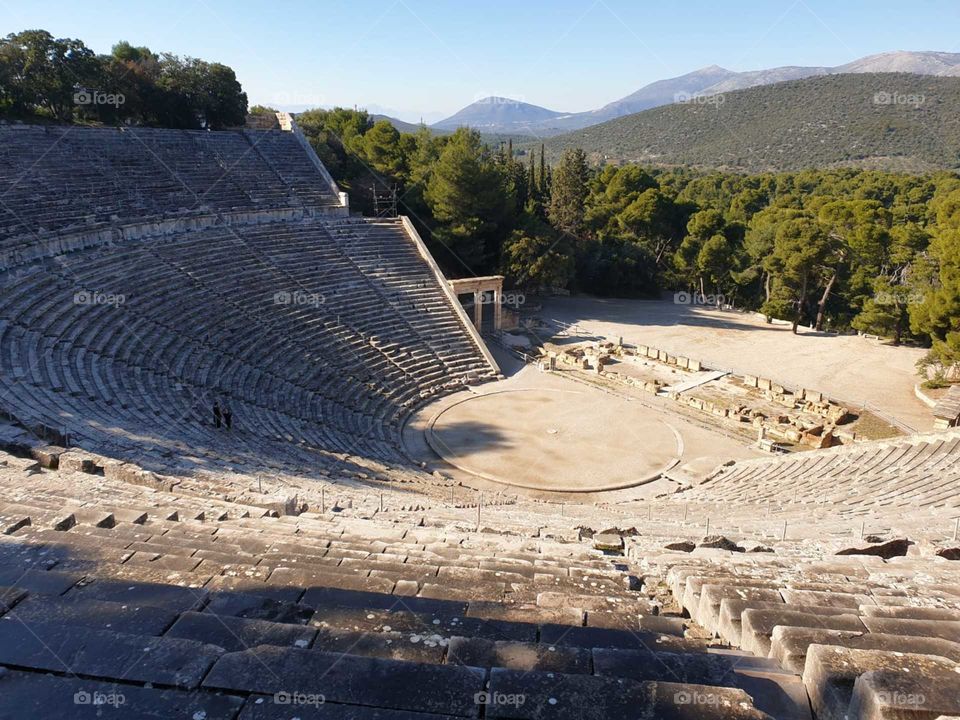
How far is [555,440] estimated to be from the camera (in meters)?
16.6

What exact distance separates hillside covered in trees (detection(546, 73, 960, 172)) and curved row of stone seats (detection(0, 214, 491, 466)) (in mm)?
63847

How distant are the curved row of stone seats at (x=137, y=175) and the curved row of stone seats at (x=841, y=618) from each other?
18.0m

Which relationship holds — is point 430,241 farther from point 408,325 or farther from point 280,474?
point 280,474

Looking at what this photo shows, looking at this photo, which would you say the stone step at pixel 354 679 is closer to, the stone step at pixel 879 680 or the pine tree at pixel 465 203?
the stone step at pixel 879 680

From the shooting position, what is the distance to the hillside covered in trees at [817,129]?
80.6 m

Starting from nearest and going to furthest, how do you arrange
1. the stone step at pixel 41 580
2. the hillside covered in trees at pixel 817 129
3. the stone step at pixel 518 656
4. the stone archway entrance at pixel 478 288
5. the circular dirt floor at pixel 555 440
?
the stone step at pixel 518 656
the stone step at pixel 41 580
the circular dirt floor at pixel 555 440
the stone archway entrance at pixel 478 288
the hillside covered in trees at pixel 817 129

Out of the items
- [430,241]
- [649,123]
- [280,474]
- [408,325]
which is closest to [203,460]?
[280,474]

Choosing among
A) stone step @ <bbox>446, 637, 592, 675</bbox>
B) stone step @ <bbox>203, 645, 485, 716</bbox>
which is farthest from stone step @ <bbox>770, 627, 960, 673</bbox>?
stone step @ <bbox>203, 645, 485, 716</bbox>

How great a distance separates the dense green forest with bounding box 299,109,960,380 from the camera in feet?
83.4

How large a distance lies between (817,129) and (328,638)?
108m

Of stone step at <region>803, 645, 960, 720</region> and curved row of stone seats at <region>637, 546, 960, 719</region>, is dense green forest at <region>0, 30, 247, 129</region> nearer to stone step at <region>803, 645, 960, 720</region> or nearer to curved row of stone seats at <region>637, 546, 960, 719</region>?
curved row of stone seats at <region>637, 546, 960, 719</region>

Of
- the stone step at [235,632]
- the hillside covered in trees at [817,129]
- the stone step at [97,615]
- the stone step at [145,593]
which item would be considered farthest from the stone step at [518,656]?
the hillside covered in trees at [817,129]

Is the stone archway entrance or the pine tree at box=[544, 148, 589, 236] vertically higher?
the pine tree at box=[544, 148, 589, 236]

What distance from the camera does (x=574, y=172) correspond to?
119 ft
